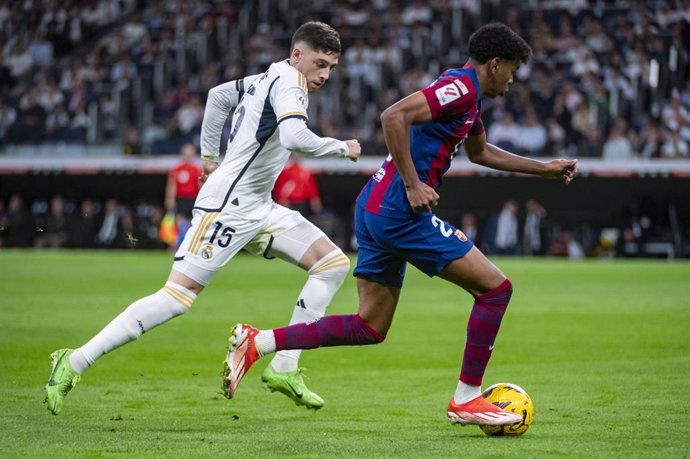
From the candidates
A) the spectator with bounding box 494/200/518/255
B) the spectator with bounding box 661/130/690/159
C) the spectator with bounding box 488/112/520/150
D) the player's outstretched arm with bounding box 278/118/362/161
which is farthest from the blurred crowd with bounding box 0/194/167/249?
the player's outstretched arm with bounding box 278/118/362/161

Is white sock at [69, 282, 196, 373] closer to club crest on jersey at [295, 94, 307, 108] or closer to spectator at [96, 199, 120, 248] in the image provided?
club crest on jersey at [295, 94, 307, 108]

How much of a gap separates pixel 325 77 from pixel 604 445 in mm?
2930

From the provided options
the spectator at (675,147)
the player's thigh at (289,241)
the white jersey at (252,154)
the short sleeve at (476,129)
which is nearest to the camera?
the short sleeve at (476,129)

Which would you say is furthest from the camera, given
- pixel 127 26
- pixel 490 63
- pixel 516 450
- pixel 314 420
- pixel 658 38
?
pixel 127 26

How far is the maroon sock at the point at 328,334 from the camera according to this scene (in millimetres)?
7051

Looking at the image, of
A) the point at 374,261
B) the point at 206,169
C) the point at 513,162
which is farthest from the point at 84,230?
the point at 374,261

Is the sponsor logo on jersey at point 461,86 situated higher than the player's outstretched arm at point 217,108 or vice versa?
the sponsor logo on jersey at point 461,86

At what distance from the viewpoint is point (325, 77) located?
7.61 metres

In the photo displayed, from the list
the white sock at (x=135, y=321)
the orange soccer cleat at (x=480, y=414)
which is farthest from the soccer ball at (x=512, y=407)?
the white sock at (x=135, y=321)

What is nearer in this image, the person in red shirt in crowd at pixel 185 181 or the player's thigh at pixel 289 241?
the player's thigh at pixel 289 241

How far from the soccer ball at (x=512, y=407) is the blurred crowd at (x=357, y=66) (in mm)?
20662

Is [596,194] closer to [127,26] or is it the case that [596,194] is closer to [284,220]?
[127,26]

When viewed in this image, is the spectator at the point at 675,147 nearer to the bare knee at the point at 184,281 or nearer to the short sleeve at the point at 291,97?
the short sleeve at the point at 291,97

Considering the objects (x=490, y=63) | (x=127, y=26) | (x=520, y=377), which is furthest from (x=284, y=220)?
(x=127, y=26)
